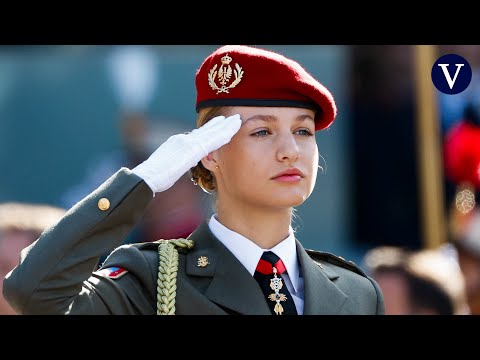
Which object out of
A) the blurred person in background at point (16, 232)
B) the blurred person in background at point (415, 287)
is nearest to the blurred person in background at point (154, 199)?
the blurred person in background at point (16, 232)

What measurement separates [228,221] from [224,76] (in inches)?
17.2

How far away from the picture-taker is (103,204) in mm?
3475

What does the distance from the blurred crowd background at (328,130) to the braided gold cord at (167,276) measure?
3.52 metres

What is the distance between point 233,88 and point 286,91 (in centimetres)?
16

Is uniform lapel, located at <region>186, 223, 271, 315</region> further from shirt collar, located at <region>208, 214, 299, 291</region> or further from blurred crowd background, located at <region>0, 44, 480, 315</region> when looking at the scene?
blurred crowd background, located at <region>0, 44, 480, 315</region>

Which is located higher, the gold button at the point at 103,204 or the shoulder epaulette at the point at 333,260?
the gold button at the point at 103,204

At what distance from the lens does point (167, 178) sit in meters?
3.51

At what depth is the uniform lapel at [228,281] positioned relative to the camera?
366 cm

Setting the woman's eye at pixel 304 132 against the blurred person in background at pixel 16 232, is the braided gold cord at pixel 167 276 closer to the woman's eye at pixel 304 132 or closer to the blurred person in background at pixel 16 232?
the woman's eye at pixel 304 132

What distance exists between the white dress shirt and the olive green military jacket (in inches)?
1.0

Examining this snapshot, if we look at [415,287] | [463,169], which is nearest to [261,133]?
[415,287]

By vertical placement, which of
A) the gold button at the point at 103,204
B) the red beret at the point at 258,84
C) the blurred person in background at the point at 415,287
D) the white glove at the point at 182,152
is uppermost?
the red beret at the point at 258,84

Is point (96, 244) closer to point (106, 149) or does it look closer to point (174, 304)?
point (174, 304)
